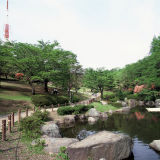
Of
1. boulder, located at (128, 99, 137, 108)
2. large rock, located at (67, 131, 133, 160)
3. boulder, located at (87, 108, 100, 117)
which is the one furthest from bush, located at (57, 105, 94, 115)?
boulder, located at (128, 99, 137, 108)

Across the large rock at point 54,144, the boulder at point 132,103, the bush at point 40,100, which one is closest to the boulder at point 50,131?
the large rock at point 54,144

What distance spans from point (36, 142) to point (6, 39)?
34.5 metres

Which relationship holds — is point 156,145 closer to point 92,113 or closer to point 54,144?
point 54,144

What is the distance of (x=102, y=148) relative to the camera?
9.64m

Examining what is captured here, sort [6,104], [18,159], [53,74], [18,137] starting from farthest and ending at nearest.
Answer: [53,74] → [6,104] → [18,137] → [18,159]

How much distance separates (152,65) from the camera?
133 feet

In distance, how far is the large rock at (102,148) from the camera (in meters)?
9.34

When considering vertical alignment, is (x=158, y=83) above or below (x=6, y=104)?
above

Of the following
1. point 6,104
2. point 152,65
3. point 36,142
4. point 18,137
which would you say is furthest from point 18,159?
point 152,65

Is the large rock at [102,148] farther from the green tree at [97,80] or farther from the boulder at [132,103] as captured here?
the boulder at [132,103]

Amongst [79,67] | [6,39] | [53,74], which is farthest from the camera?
[79,67]

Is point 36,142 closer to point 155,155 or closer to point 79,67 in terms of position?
point 155,155

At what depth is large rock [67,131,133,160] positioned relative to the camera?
934cm

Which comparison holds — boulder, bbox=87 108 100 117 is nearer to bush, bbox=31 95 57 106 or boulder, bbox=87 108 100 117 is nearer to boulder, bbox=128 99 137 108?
bush, bbox=31 95 57 106
